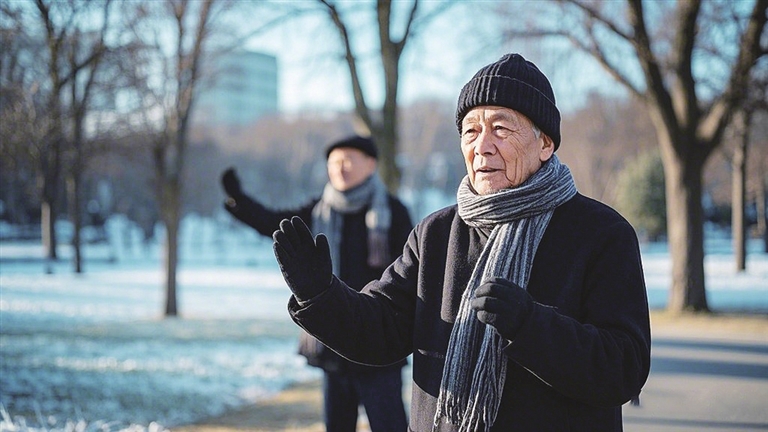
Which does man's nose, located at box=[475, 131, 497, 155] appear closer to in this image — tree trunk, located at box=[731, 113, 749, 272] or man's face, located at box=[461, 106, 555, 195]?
man's face, located at box=[461, 106, 555, 195]

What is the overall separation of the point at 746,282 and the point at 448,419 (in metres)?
20.0

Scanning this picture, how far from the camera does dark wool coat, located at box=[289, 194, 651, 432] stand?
1.85m

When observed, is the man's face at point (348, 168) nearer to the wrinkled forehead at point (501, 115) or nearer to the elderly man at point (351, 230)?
the elderly man at point (351, 230)

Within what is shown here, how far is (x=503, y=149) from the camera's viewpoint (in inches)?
83.6

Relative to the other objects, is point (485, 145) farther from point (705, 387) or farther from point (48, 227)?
point (48, 227)

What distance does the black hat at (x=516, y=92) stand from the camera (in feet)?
6.94

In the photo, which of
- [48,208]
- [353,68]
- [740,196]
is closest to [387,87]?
[353,68]

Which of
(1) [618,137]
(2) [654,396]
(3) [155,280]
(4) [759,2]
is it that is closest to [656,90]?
(4) [759,2]

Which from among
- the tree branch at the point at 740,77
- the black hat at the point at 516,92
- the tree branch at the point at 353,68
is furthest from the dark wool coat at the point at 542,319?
the tree branch at the point at 740,77

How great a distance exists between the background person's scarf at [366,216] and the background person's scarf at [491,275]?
2.08m

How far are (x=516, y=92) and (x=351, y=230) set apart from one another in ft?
7.75

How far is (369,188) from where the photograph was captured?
14.4 feet

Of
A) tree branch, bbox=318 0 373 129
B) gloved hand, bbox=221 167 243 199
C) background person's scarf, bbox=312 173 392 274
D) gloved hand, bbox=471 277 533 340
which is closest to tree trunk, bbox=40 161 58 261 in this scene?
tree branch, bbox=318 0 373 129

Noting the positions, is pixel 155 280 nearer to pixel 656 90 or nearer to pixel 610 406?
pixel 656 90
